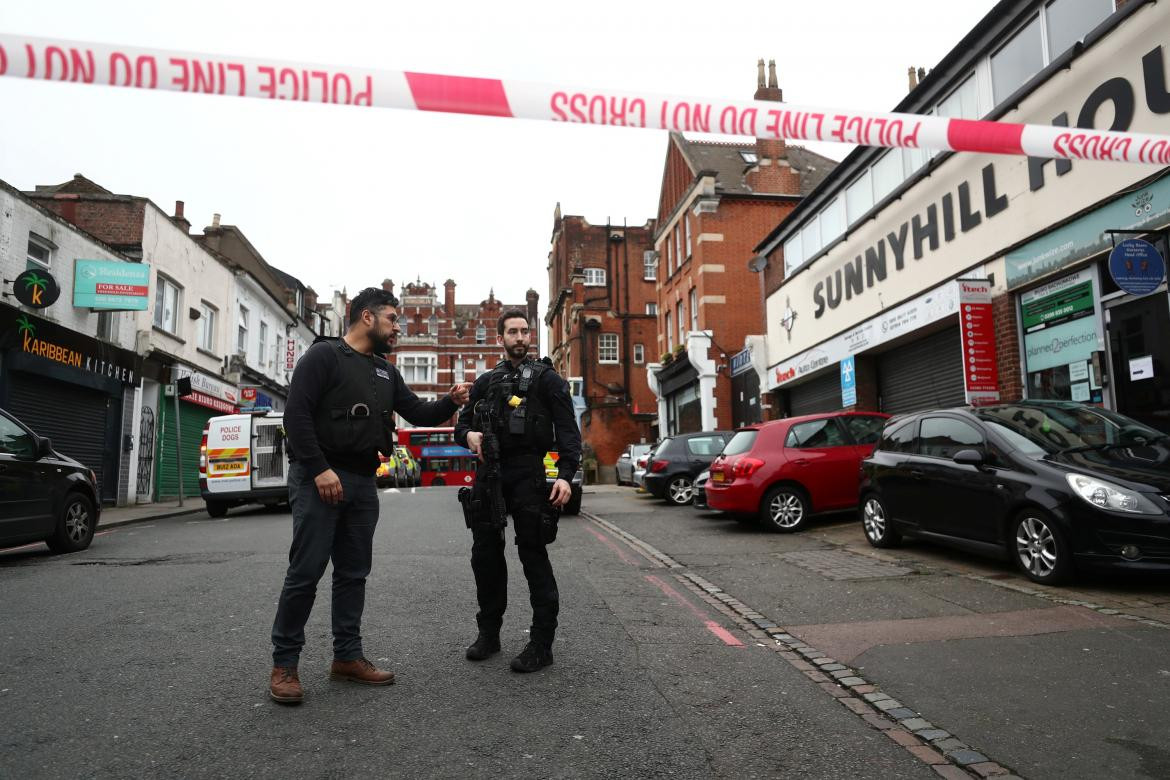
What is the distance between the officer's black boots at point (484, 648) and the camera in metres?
4.37

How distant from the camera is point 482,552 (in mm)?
4434

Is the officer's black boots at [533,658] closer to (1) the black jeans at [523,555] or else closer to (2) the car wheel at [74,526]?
(1) the black jeans at [523,555]

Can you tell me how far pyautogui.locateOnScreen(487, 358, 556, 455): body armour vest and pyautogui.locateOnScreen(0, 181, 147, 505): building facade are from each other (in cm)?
1400

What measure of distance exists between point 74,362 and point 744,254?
20.1 m

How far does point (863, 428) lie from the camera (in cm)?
1145

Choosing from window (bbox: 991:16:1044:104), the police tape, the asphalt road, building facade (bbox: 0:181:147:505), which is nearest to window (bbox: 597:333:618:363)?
building facade (bbox: 0:181:147:505)

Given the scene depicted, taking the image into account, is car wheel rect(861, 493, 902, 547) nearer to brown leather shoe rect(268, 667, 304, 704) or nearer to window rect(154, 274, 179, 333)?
brown leather shoe rect(268, 667, 304, 704)

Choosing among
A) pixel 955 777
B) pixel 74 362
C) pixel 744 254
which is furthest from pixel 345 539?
pixel 744 254

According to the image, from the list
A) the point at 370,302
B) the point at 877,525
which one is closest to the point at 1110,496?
the point at 877,525

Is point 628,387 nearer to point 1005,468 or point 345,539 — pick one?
point 1005,468

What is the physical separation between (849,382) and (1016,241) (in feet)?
18.6

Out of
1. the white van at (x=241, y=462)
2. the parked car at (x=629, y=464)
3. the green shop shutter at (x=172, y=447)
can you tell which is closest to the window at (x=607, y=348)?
the parked car at (x=629, y=464)

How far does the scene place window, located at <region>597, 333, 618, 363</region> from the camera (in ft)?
150

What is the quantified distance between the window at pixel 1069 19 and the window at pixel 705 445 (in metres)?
8.59
